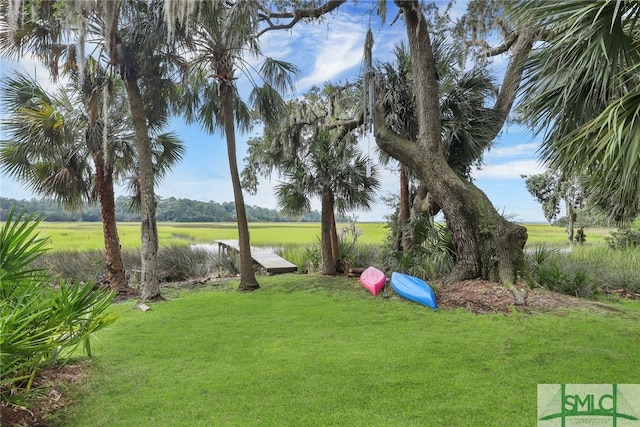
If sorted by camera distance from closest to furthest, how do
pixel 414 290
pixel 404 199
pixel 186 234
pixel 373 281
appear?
pixel 414 290
pixel 373 281
pixel 404 199
pixel 186 234

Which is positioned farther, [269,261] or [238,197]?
[269,261]

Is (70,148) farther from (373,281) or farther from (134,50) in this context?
(373,281)

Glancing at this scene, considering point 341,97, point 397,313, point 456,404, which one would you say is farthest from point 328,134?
point 456,404

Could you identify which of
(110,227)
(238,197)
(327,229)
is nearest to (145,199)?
(238,197)

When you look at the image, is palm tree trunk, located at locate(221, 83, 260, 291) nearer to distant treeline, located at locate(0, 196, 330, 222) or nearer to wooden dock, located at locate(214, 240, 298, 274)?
distant treeline, located at locate(0, 196, 330, 222)

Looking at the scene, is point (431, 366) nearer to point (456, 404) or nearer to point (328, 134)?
point (456, 404)

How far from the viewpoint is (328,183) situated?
26.9ft

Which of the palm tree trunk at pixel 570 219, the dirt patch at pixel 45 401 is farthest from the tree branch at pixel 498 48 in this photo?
the dirt patch at pixel 45 401

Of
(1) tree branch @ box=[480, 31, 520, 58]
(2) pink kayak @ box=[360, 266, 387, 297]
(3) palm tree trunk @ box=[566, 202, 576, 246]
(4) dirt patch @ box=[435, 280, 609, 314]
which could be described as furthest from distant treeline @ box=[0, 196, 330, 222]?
(3) palm tree trunk @ box=[566, 202, 576, 246]

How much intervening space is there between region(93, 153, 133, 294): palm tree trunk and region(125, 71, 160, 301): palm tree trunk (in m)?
1.72

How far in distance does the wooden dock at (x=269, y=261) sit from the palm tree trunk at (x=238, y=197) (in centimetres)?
194

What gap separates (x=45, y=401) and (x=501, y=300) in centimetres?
542

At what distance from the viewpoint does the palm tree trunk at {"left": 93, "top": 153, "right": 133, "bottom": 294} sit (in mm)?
7496

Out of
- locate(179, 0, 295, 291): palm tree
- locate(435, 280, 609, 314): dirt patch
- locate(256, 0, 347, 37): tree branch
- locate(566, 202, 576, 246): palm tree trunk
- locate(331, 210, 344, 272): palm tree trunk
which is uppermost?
locate(256, 0, 347, 37): tree branch
